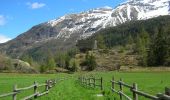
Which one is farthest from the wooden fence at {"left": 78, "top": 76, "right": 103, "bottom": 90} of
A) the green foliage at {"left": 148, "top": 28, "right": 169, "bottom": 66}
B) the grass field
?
the green foliage at {"left": 148, "top": 28, "right": 169, "bottom": 66}

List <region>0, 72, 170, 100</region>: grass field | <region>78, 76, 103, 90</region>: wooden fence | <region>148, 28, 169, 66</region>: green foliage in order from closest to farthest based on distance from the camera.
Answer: <region>0, 72, 170, 100</region>: grass field → <region>78, 76, 103, 90</region>: wooden fence → <region>148, 28, 169, 66</region>: green foliage

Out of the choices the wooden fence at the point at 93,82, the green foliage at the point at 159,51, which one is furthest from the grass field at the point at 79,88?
the green foliage at the point at 159,51

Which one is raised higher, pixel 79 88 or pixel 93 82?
pixel 93 82

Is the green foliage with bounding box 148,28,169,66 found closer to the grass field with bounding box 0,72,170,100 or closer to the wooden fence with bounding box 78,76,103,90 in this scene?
the grass field with bounding box 0,72,170,100

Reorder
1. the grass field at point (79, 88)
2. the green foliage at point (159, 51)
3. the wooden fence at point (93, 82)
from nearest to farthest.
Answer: the grass field at point (79, 88)
the wooden fence at point (93, 82)
the green foliage at point (159, 51)

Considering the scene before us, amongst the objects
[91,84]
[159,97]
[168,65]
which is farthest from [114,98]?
[168,65]

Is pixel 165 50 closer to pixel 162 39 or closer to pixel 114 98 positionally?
pixel 162 39

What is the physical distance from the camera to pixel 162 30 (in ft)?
595

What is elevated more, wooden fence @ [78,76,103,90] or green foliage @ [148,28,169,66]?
green foliage @ [148,28,169,66]

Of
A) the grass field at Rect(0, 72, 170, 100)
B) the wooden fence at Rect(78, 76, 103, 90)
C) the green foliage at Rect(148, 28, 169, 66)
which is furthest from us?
the green foliage at Rect(148, 28, 169, 66)

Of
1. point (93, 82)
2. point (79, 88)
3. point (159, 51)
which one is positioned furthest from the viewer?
point (159, 51)

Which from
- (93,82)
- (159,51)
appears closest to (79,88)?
(93,82)

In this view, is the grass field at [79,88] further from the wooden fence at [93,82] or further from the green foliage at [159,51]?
the green foliage at [159,51]

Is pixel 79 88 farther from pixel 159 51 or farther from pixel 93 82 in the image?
pixel 159 51
